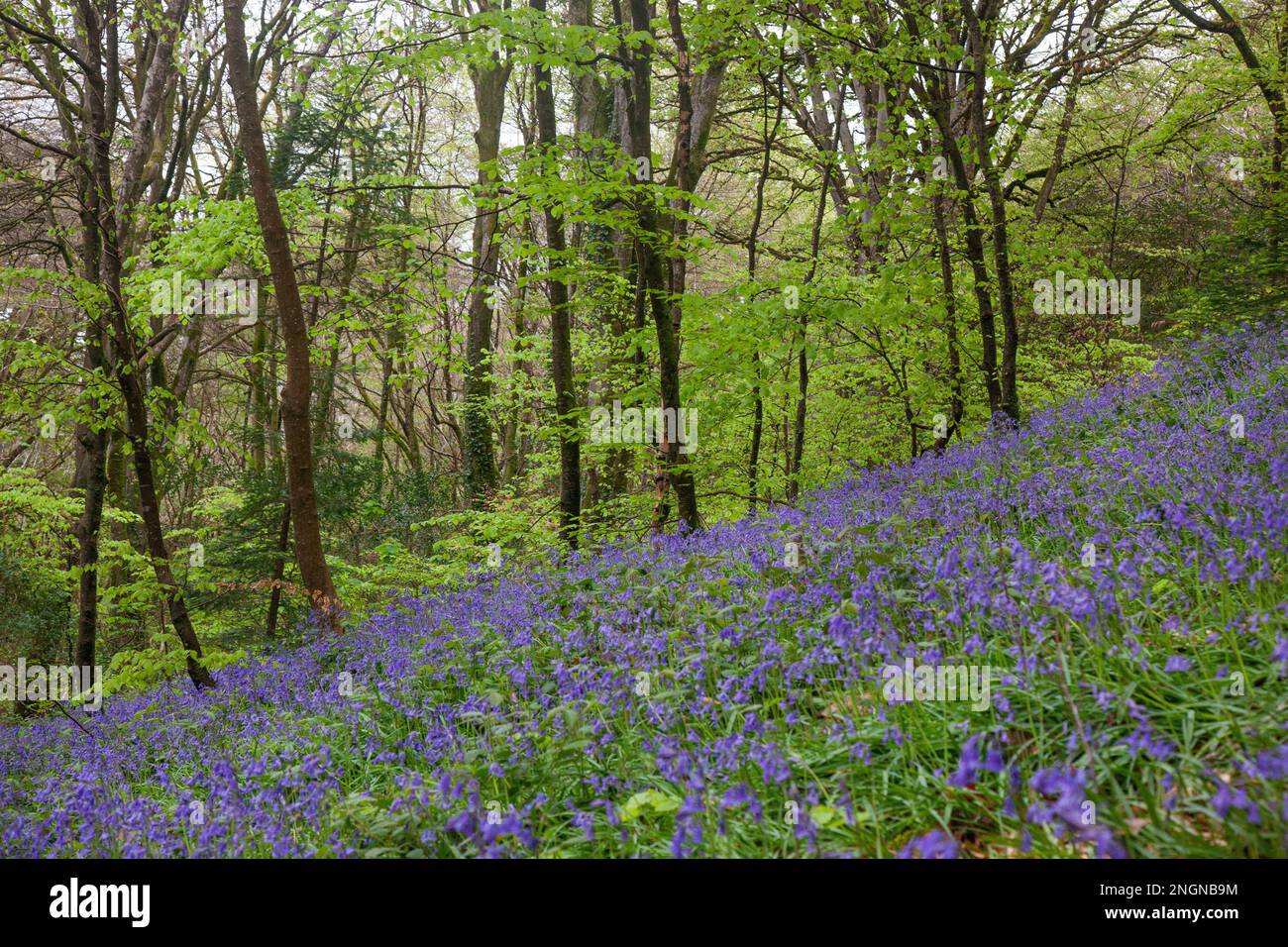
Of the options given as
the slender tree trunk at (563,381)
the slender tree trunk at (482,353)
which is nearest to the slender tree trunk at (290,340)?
the slender tree trunk at (563,381)

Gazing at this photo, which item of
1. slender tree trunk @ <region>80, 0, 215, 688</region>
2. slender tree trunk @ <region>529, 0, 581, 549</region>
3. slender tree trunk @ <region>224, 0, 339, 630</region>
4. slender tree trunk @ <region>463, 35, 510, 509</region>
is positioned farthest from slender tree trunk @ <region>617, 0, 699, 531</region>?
Result: slender tree trunk @ <region>463, 35, 510, 509</region>

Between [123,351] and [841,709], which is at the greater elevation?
[123,351]

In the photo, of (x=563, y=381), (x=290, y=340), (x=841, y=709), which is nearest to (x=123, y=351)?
(x=290, y=340)

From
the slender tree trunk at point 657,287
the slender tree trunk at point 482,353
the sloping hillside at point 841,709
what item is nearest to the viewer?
the sloping hillside at point 841,709

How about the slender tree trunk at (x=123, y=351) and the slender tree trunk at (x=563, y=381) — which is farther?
the slender tree trunk at (x=563, y=381)

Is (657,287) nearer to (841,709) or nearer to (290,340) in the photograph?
(290,340)

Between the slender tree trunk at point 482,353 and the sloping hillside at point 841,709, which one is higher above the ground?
the slender tree trunk at point 482,353

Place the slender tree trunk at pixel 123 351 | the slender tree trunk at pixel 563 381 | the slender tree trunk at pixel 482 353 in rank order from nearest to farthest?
the slender tree trunk at pixel 123 351
the slender tree trunk at pixel 563 381
the slender tree trunk at pixel 482 353

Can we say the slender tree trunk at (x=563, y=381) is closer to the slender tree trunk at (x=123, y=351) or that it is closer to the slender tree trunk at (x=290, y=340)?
the slender tree trunk at (x=290, y=340)

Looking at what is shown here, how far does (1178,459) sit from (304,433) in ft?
25.9

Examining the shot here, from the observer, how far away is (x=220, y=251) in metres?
8.92

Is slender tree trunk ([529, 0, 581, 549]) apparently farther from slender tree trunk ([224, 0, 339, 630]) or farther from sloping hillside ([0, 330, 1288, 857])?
sloping hillside ([0, 330, 1288, 857])

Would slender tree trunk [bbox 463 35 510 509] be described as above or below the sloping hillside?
above
